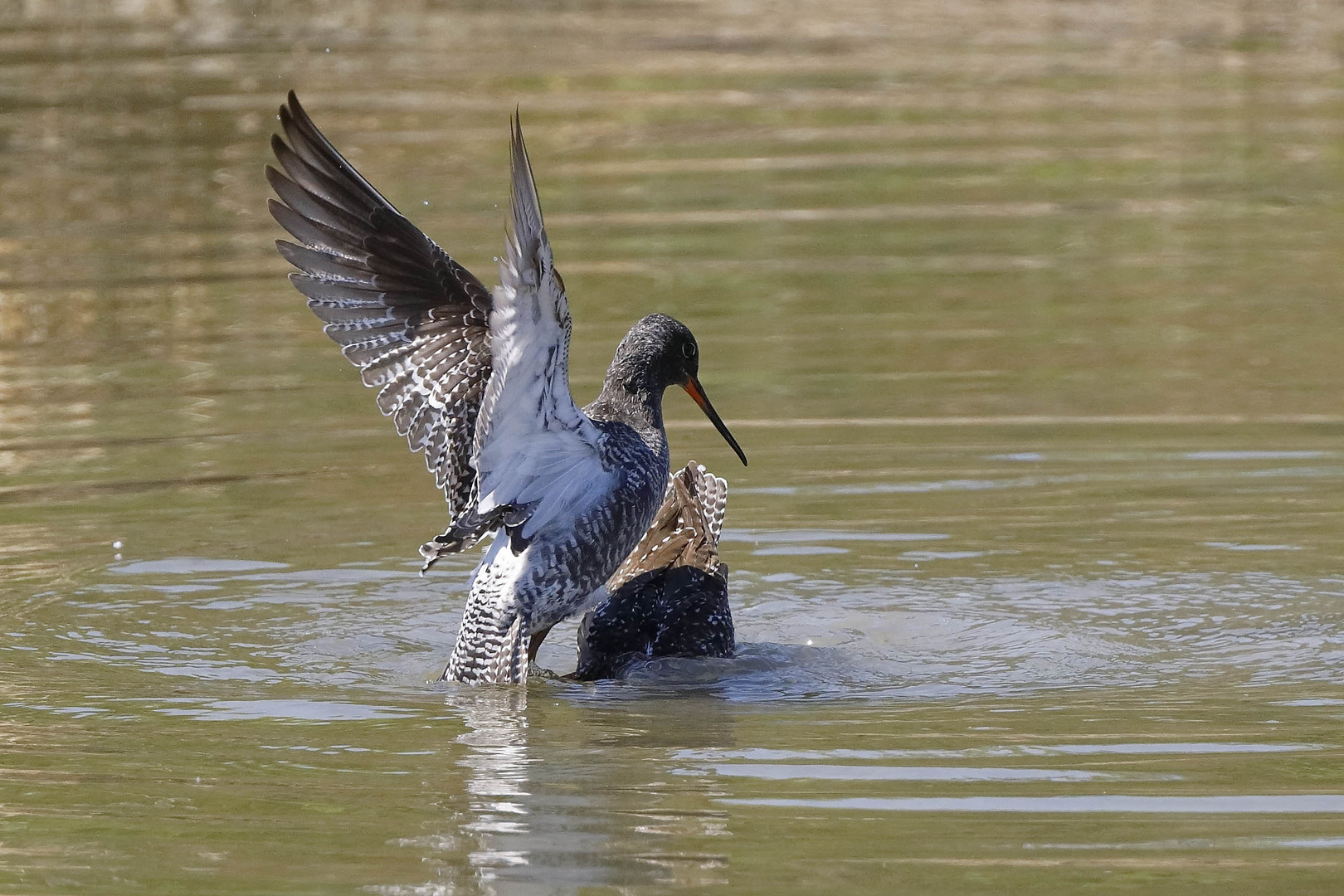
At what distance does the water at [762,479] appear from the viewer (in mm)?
6074

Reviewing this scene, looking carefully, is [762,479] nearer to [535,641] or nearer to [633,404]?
[633,404]

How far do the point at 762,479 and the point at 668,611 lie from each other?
239 centimetres

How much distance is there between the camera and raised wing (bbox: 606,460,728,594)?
28.1 ft

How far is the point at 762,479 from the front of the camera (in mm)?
10359

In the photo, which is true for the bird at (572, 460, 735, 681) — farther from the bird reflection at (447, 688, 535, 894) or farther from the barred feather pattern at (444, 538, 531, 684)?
the bird reflection at (447, 688, 535, 894)

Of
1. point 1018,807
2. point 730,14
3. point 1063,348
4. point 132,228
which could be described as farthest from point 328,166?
point 730,14

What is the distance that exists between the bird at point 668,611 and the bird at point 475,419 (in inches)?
5.6

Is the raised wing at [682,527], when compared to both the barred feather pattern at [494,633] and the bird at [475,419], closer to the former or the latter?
the bird at [475,419]

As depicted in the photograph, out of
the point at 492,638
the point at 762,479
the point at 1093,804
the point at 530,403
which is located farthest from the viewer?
the point at 762,479

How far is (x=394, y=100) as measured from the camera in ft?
64.4

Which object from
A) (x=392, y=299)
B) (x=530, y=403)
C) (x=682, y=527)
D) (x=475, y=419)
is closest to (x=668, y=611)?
(x=682, y=527)

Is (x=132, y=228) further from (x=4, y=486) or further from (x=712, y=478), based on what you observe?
(x=712, y=478)

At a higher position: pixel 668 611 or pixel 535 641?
pixel 668 611

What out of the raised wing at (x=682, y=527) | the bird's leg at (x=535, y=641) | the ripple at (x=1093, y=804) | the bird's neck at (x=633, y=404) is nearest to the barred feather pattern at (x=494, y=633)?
the bird's leg at (x=535, y=641)
